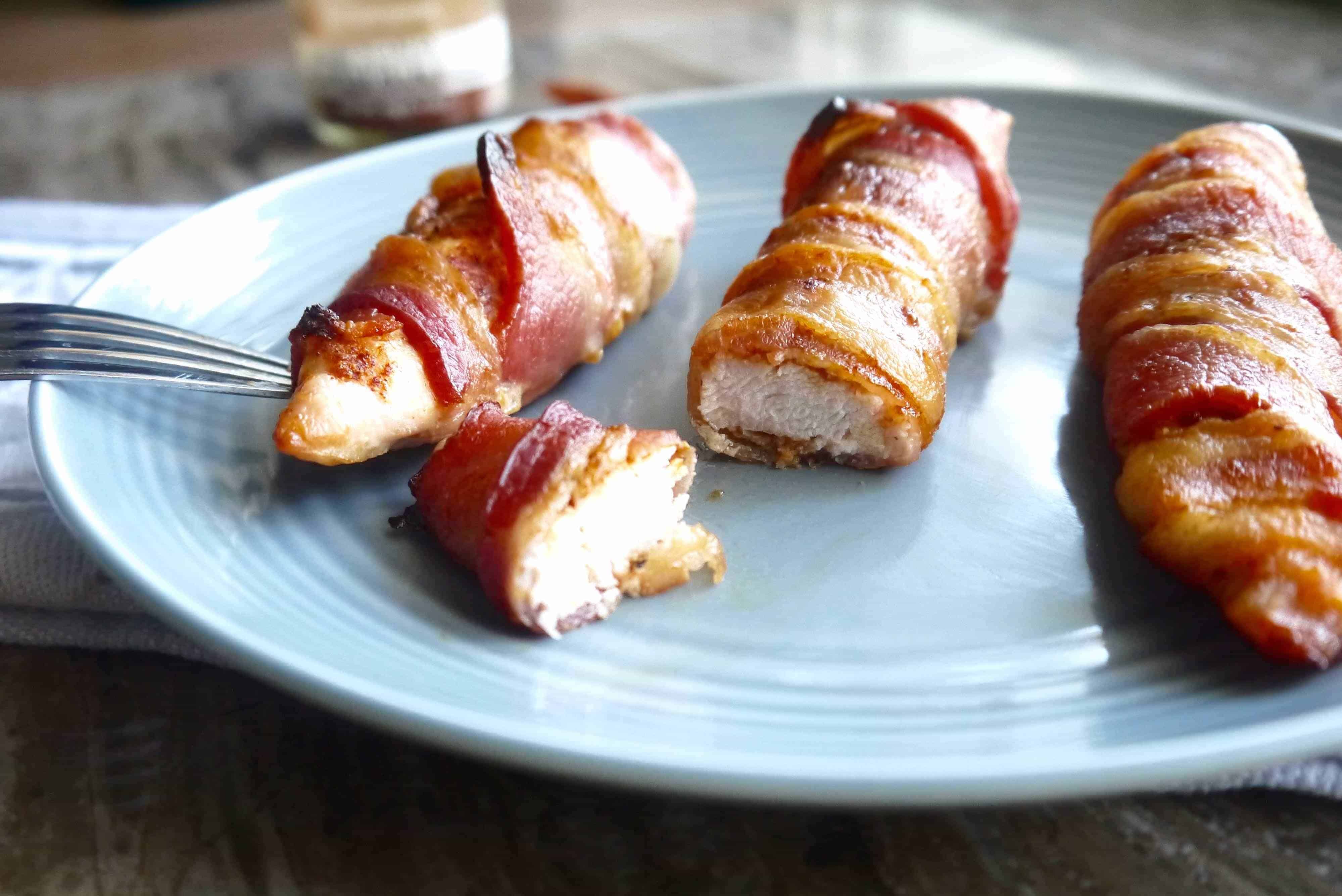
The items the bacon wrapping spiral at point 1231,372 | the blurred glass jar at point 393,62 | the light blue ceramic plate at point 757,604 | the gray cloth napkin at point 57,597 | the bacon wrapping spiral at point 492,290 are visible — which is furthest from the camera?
the blurred glass jar at point 393,62

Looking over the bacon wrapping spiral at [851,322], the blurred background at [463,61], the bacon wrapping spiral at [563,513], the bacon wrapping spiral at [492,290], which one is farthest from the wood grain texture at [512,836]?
the blurred background at [463,61]

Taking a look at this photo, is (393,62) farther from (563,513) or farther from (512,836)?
(512,836)

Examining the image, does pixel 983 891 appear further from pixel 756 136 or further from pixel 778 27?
pixel 778 27

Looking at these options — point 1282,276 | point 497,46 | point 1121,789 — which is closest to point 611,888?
point 1121,789

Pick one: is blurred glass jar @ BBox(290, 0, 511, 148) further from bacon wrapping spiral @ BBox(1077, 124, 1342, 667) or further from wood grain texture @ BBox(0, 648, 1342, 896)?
wood grain texture @ BBox(0, 648, 1342, 896)

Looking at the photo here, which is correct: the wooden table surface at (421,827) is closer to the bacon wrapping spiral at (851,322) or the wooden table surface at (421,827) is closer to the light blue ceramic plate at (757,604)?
the light blue ceramic plate at (757,604)

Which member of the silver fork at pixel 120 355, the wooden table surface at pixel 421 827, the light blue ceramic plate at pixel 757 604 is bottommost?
the wooden table surface at pixel 421 827
